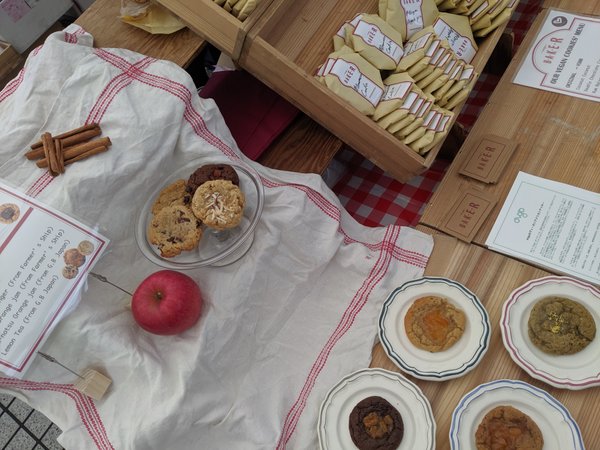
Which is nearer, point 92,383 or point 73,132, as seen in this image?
point 92,383

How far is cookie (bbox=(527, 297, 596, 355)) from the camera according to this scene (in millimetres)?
915

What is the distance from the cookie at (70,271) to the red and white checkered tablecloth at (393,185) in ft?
2.91

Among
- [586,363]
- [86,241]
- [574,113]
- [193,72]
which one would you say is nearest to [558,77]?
[574,113]

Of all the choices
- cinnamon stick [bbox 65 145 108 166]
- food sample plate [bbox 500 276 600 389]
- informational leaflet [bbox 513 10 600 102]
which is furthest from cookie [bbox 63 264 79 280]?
informational leaflet [bbox 513 10 600 102]

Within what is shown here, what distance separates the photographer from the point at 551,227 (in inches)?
42.9

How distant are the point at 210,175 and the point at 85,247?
28 cm

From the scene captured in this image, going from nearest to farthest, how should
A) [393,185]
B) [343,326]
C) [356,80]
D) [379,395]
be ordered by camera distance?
[379,395] < [343,326] < [356,80] < [393,185]

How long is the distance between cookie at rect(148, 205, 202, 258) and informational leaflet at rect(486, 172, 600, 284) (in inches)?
25.7

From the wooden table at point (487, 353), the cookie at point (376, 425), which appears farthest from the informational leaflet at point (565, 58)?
the cookie at point (376, 425)

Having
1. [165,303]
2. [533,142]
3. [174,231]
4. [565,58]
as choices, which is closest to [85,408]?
[165,303]

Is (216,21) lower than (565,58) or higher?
lower

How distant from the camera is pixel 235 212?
0.95 metres

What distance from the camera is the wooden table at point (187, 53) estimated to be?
4.35 feet

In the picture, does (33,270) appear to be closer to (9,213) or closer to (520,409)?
(9,213)
